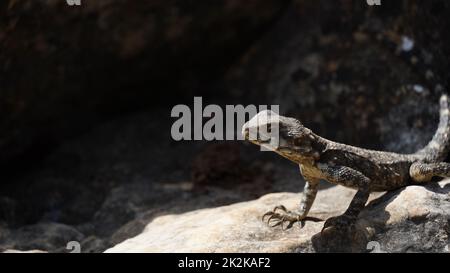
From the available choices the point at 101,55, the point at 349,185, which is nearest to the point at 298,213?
the point at 349,185

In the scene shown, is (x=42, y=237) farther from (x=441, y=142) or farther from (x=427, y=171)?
(x=441, y=142)

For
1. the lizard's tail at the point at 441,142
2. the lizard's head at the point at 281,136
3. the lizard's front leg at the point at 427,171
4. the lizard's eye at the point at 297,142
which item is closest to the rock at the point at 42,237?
the lizard's head at the point at 281,136

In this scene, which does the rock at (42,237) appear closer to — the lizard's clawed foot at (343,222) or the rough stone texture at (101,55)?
the rough stone texture at (101,55)

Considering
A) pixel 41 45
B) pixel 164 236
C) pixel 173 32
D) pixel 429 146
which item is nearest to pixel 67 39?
pixel 41 45

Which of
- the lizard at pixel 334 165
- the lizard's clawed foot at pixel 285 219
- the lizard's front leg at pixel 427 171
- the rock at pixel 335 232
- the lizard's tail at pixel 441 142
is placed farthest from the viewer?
the lizard's tail at pixel 441 142

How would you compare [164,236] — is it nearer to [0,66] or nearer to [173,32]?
[0,66]

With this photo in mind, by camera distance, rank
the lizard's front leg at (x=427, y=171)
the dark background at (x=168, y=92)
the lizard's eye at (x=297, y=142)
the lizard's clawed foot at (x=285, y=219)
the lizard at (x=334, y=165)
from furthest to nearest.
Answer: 1. the dark background at (x=168, y=92)
2. the lizard's front leg at (x=427, y=171)
3. the lizard's clawed foot at (x=285, y=219)
4. the lizard's eye at (x=297, y=142)
5. the lizard at (x=334, y=165)

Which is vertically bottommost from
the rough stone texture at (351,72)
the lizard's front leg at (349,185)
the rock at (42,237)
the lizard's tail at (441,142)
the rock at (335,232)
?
the rock at (42,237)
